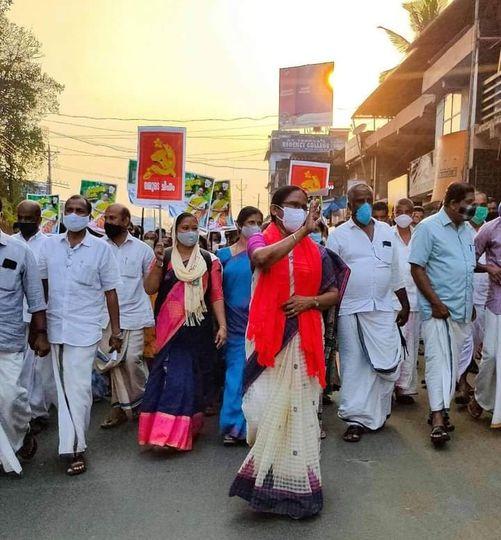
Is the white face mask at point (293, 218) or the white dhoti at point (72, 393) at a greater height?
the white face mask at point (293, 218)

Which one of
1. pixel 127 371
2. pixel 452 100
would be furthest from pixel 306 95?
pixel 127 371

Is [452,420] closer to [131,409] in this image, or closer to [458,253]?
[458,253]

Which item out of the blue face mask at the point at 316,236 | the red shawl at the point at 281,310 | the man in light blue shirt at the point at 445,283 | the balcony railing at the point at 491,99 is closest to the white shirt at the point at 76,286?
the red shawl at the point at 281,310

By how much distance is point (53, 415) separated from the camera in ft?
20.5

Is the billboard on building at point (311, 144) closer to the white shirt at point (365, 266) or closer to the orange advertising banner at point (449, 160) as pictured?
the orange advertising banner at point (449, 160)

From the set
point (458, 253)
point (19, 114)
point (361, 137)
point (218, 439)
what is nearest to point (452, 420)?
point (458, 253)

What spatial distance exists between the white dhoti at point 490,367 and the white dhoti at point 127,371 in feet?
9.44

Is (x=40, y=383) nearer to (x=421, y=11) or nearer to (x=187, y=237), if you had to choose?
(x=187, y=237)

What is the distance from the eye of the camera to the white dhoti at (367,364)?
5328mm

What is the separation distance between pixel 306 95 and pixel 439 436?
45.4 meters

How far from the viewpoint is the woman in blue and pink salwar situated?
5.03 meters

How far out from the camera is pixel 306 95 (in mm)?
48062

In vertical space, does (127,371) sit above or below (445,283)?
below

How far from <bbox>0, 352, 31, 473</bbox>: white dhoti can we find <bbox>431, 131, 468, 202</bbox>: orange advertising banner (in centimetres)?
1361
